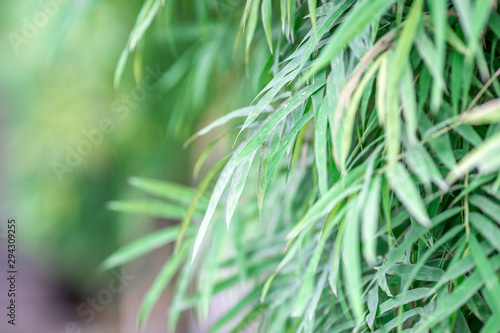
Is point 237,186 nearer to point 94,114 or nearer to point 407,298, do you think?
point 407,298

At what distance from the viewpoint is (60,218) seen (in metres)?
1.32

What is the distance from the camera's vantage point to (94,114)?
48.8 inches

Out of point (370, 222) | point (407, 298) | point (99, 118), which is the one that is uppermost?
point (99, 118)

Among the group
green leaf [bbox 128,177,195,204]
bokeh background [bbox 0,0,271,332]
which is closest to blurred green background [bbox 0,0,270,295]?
bokeh background [bbox 0,0,271,332]

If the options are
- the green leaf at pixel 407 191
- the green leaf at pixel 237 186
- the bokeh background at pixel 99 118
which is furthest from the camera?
the bokeh background at pixel 99 118

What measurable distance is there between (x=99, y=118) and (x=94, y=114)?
2cm

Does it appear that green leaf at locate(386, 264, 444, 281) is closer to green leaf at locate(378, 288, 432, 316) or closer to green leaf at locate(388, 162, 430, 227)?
green leaf at locate(378, 288, 432, 316)

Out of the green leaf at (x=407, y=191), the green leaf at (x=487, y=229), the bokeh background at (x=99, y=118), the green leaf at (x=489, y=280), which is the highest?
the bokeh background at (x=99, y=118)

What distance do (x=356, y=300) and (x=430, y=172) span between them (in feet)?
0.33

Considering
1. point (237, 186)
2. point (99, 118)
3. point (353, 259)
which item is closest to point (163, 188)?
point (237, 186)

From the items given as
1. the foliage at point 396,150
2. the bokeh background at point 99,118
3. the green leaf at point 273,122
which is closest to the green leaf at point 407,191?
the foliage at point 396,150

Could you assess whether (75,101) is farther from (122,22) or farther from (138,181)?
(138,181)

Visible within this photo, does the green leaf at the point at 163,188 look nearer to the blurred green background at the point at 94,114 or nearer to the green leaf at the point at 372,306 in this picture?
the blurred green background at the point at 94,114

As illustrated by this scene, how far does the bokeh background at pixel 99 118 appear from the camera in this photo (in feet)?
3.30
